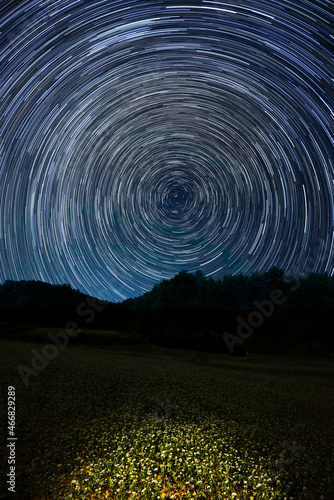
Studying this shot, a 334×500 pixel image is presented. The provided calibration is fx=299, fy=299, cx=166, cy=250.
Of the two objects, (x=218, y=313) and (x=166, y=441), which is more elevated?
(x=218, y=313)

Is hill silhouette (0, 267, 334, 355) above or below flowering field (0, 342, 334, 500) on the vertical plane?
above

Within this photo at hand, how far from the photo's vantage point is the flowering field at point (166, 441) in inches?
310

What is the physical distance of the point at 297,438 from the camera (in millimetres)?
11422

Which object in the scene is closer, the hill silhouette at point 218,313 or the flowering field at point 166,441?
the flowering field at point 166,441

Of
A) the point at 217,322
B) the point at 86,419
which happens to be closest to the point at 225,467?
the point at 86,419

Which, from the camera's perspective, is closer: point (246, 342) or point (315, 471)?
point (315, 471)

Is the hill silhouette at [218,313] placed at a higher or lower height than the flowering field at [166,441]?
higher

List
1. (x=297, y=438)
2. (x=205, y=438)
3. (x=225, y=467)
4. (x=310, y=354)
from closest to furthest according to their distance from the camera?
(x=225, y=467) < (x=205, y=438) < (x=297, y=438) < (x=310, y=354)

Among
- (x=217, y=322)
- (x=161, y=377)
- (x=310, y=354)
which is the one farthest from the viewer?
(x=217, y=322)

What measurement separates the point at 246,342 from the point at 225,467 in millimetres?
45658

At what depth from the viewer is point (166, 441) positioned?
1008cm

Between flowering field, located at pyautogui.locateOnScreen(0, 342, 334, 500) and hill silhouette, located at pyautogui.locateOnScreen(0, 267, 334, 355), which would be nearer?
flowering field, located at pyautogui.locateOnScreen(0, 342, 334, 500)

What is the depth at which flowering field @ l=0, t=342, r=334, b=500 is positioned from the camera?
787 cm

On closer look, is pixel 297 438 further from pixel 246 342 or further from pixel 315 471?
pixel 246 342
